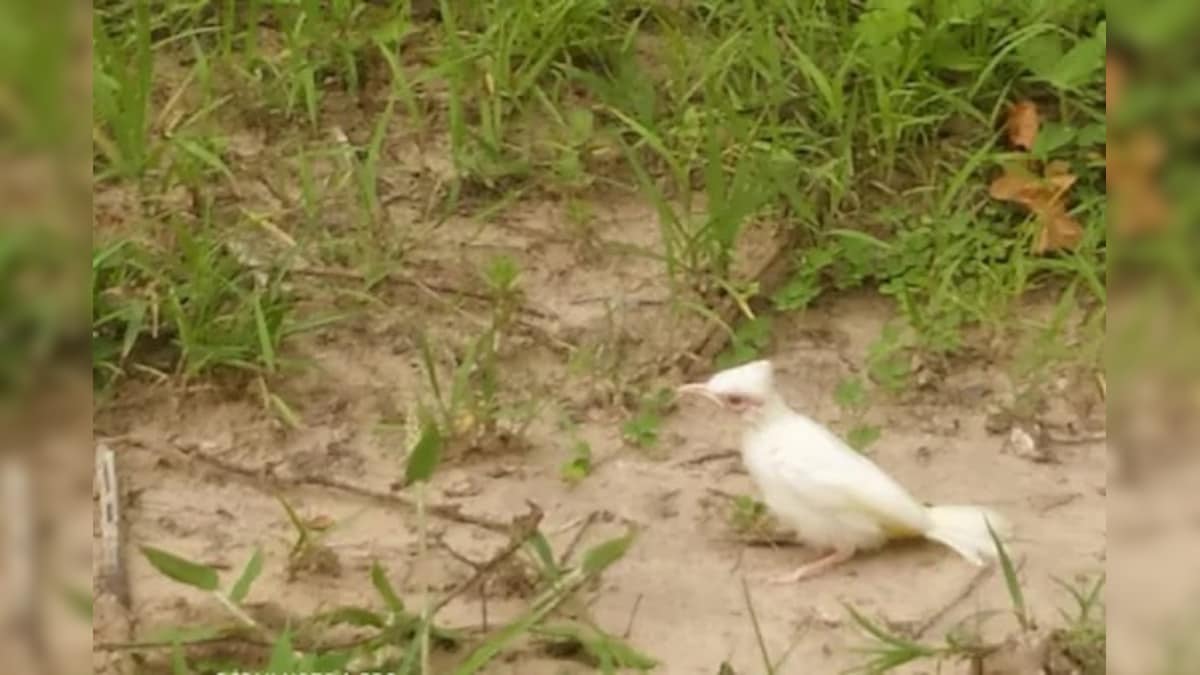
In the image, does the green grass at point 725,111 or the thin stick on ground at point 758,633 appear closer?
the thin stick on ground at point 758,633

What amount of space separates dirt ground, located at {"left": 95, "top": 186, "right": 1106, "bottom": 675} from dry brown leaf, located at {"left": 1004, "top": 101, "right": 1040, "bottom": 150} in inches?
9.5

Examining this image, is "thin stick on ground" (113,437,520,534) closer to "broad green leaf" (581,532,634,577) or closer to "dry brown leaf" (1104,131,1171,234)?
"broad green leaf" (581,532,634,577)

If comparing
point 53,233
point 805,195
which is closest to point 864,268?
point 805,195

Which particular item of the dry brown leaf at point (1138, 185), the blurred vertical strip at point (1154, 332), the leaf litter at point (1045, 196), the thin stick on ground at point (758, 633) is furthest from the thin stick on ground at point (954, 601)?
the dry brown leaf at point (1138, 185)

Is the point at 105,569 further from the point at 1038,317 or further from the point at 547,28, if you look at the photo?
the point at 1038,317

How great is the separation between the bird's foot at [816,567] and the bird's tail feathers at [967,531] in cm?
6

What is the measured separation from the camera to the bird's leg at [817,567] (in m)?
1.49

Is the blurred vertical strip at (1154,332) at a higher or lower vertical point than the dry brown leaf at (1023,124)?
higher

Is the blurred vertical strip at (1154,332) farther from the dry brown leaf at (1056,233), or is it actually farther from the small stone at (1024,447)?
the dry brown leaf at (1056,233)

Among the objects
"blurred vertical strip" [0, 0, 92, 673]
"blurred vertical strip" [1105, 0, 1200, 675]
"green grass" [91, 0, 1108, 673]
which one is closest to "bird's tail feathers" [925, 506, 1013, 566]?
"green grass" [91, 0, 1108, 673]

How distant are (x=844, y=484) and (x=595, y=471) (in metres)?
0.21

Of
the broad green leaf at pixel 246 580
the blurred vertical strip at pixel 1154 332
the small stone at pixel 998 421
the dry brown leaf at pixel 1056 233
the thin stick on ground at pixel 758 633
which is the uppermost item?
the blurred vertical strip at pixel 1154 332

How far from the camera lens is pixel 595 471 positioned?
157 cm

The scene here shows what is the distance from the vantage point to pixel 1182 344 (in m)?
0.75
